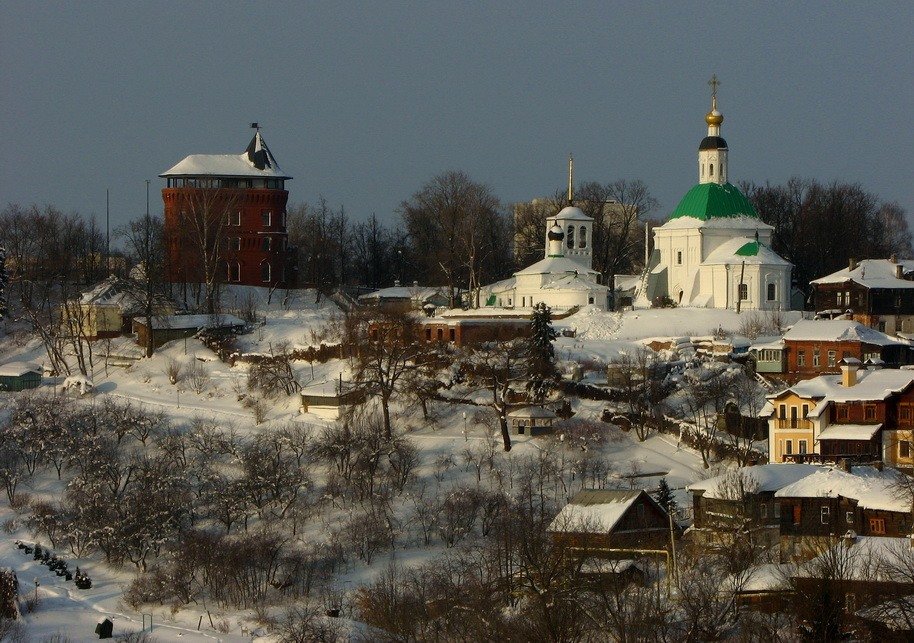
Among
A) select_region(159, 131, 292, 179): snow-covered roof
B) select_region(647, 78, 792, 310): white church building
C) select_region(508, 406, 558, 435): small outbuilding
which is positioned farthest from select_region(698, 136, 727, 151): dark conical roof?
select_region(508, 406, 558, 435): small outbuilding

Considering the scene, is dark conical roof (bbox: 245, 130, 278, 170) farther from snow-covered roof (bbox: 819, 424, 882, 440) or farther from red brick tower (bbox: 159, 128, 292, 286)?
snow-covered roof (bbox: 819, 424, 882, 440)

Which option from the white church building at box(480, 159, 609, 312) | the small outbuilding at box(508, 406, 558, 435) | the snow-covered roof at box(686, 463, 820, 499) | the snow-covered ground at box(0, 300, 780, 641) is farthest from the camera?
the white church building at box(480, 159, 609, 312)

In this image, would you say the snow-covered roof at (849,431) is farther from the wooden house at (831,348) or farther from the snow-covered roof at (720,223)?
the snow-covered roof at (720,223)

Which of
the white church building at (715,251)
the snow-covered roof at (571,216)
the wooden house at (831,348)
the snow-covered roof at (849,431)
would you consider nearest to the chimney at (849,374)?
the snow-covered roof at (849,431)

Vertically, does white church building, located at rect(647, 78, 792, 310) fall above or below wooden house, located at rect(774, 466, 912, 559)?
above

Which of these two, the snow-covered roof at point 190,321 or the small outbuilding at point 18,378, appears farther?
the snow-covered roof at point 190,321

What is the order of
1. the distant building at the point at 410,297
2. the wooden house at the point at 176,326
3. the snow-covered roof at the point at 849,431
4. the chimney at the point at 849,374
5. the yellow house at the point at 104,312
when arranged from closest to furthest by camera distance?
1. the snow-covered roof at the point at 849,431
2. the chimney at the point at 849,374
3. the wooden house at the point at 176,326
4. the yellow house at the point at 104,312
5. the distant building at the point at 410,297

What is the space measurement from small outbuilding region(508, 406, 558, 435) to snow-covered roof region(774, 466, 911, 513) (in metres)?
11.0

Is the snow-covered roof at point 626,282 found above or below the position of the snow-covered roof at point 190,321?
above

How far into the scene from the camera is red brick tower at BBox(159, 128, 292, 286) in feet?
254

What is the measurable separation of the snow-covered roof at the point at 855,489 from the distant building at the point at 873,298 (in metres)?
20.4

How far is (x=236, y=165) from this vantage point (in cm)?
7994

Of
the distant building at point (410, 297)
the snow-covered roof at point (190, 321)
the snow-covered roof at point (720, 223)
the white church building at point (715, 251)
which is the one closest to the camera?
the snow-covered roof at point (190, 321)

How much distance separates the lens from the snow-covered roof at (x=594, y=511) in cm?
4269
